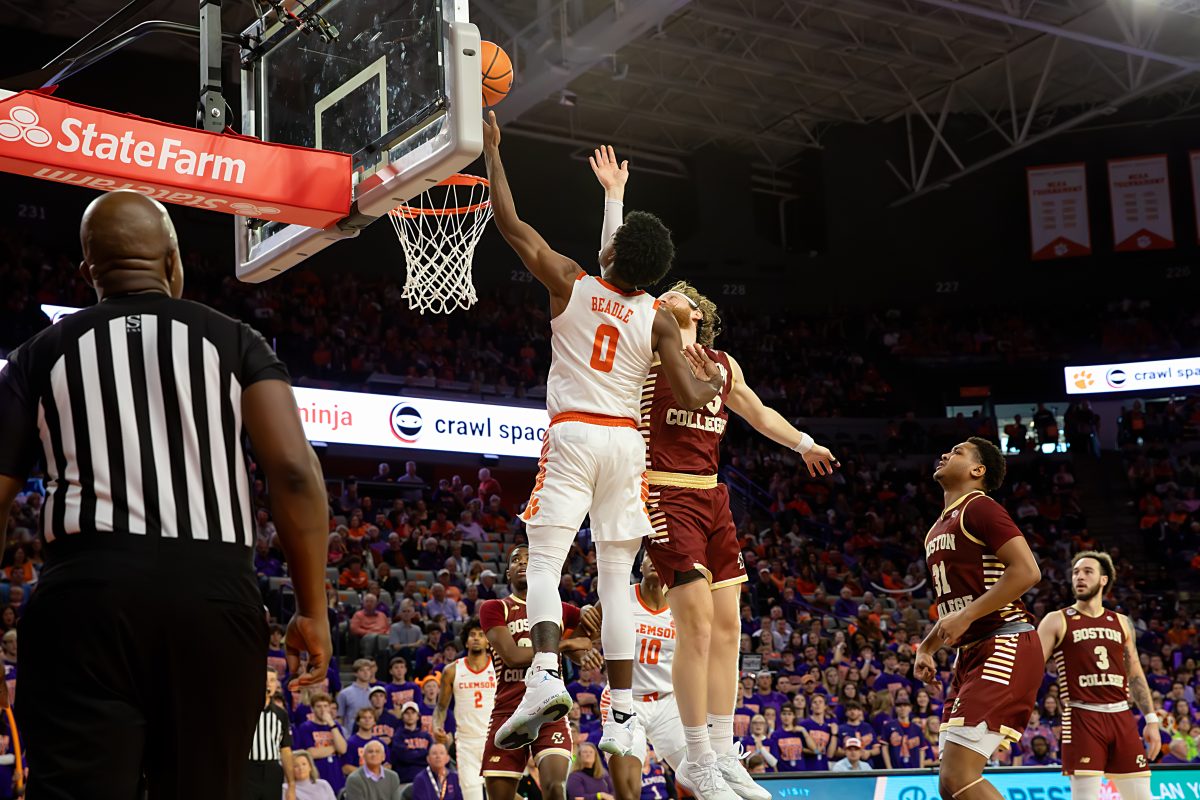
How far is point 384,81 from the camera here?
678 cm

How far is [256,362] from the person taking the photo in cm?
307

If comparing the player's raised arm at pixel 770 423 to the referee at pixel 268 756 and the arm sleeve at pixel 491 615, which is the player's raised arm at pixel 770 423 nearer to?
the arm sleeve at pixel 491 615

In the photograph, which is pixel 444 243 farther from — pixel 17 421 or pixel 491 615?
pixel 17 421

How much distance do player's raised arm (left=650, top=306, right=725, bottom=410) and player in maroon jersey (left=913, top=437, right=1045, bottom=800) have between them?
191cm

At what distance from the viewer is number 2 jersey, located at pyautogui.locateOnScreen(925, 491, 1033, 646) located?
685cm

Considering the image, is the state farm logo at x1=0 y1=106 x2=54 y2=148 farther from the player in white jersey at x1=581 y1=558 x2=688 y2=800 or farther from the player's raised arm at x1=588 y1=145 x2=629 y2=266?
the player in white jersey at x1=581 y1=558 x2=688 y2=800

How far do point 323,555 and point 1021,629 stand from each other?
193 inches

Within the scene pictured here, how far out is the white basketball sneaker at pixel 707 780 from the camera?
5.80 meters

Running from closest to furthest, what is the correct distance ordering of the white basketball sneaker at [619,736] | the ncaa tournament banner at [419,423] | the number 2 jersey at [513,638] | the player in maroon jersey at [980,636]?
the white basketball sneaker at [619,736]
the player in maroon jersey at [980,636]
the number 2 jersey at [513,638]
the ncaa tournament banner at [419,423]

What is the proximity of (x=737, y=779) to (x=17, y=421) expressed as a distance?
4139 mm

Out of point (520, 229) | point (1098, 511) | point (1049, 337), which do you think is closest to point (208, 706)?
point (520, 229)

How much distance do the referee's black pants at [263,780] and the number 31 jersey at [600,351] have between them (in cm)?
564

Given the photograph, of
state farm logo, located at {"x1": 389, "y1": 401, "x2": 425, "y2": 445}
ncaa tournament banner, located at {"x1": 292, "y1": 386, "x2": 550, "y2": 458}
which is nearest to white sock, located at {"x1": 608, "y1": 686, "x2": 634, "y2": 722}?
ncaa tournament banner, located at {"x1": 292, "y1": 386, "x2": 550, "y2": 458}

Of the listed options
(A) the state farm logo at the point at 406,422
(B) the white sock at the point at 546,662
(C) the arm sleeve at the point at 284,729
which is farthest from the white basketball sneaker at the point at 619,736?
(A) the state farm logo at the point at 406,422
